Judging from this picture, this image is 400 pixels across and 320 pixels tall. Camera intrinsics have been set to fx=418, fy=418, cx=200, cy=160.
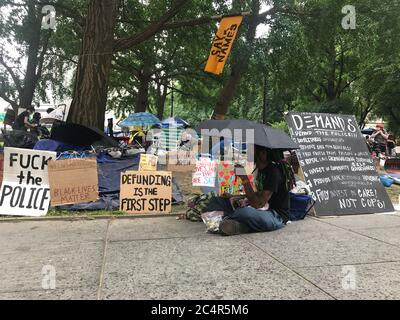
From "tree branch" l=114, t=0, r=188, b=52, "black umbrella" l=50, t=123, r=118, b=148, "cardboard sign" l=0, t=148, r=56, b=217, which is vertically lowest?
"cardboard sign" l=0, t=148, r=56, b=217

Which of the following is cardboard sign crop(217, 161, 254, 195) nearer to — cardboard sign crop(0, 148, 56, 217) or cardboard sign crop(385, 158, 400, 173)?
cardboard sign crop(0, 148, 56, 217)

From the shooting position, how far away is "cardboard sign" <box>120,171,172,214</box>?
7.02 metres

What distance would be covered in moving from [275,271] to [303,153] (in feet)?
11.9

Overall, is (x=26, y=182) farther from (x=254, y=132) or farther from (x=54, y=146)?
(x=254, y=132)

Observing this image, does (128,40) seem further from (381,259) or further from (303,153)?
(381,259)

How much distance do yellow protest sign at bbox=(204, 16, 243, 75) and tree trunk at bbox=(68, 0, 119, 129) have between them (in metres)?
2.98

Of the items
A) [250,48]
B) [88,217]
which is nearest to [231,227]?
[88,217]

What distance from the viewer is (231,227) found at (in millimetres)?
5488

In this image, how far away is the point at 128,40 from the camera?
1076 cm

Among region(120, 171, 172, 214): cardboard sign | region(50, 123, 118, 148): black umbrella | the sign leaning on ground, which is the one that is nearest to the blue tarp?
region(50, 123, 118, 148): black umbrella

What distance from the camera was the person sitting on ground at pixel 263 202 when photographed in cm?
550

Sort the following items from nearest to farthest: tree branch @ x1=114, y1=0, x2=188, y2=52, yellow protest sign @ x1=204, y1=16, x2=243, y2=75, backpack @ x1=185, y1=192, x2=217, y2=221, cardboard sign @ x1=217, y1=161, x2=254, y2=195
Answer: backpack @ x1=185, y1=192, x2=217, y2=221, cardboard sign @ x1=217, y1=161, x2=254, y2=195, tree branch @ x1=114, y1=0, x2=188, y2=52, yellow protest sign @ x1=204, y1=16, x2=243, y2=75

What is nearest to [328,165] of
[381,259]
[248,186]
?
[248,186]

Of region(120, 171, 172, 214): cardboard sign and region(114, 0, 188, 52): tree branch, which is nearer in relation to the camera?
region(120, 171, 172, 214): cardboard sign
